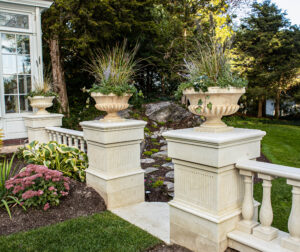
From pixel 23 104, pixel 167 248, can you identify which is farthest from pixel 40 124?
pixel 167 248

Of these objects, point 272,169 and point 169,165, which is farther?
point 169,165

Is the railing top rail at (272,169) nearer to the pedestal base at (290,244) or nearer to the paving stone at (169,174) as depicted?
the pedestal base at (290,244)

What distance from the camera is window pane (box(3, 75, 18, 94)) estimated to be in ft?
23.1

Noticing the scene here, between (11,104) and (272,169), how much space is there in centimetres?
673

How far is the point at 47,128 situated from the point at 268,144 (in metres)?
5.90

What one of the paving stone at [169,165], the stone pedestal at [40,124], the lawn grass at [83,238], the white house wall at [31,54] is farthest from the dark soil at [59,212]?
the white house wall at [31,54]

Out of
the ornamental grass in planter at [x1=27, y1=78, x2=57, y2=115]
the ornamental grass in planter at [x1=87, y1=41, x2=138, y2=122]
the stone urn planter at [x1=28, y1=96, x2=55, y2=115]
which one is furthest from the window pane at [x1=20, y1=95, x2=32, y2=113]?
the ornamental grass in planter at [x1=87, y1=41, x2=138, y2=122]

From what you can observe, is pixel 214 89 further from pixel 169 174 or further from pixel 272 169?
pixel 169 174

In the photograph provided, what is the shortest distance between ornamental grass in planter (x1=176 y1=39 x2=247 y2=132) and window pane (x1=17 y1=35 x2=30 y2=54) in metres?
6.11

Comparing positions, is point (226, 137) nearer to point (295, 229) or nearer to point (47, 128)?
point (295, 229)

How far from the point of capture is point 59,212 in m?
3.31

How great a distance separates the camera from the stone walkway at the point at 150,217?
2877 mm

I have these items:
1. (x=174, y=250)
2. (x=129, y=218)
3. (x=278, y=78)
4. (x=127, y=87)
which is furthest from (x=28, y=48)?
(x=278, y=78)

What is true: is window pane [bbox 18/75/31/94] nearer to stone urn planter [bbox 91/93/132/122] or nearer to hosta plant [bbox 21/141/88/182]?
hosta plant [bbox 21/141/88/182]
